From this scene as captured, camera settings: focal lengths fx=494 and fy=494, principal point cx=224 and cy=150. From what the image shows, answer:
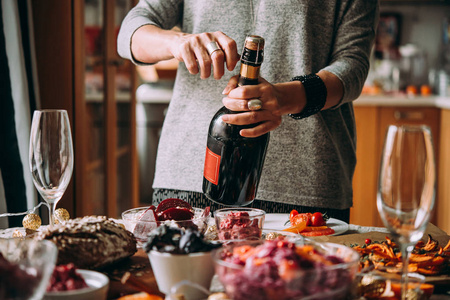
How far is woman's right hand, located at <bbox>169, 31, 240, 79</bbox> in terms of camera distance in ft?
2.86

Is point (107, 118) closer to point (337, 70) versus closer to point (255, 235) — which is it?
point (337, 70)

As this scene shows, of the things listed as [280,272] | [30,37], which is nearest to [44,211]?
[30,37]

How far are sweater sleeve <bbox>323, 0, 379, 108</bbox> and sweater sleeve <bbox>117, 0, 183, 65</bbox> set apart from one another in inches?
16.3

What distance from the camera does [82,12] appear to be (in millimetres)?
1935

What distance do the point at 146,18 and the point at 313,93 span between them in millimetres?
445

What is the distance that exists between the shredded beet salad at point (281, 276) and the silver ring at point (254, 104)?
337mm

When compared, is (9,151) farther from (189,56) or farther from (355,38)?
(355,38)

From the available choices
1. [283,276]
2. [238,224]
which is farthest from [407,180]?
[238,224]

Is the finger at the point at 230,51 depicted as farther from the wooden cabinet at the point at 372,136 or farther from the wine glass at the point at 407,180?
the wooden cabinet at the point at 372,136

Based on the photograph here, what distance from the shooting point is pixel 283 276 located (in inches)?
18.5

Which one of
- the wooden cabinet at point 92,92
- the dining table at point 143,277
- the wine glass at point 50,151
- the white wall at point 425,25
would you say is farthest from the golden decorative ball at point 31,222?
the white wall at point 425,25

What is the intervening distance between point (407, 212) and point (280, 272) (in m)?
0.17

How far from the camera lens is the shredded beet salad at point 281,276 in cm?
47

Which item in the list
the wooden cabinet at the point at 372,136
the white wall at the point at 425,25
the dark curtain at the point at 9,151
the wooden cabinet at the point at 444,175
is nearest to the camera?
the dark curtain at the point at 9,151
